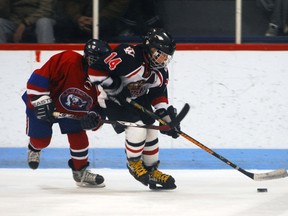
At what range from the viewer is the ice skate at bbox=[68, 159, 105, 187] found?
16.0ft

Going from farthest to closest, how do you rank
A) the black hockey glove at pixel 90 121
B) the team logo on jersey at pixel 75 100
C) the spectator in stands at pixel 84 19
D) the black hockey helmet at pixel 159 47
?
1. the spectator in stands at pixel 84 19
2. the team logo on jersey at pixel 75 100
3. the black hockey glove at pixel 90 121
4. the black hockey helmet at pixel 159 47

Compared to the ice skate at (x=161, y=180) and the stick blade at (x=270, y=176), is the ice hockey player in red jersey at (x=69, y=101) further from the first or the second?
the stick blade at (x=270, y=176)

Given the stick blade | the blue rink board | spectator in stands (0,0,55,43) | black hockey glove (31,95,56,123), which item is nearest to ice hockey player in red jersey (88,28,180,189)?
black hockey glove (31,95,56,123)

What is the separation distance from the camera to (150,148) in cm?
474

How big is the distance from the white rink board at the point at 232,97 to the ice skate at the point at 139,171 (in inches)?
47.3

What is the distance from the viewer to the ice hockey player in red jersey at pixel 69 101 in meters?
4.66

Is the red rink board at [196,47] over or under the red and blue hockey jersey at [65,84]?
A: over

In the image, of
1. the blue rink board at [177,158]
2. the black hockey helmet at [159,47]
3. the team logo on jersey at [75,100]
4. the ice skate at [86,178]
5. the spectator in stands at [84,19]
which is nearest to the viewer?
the black hockey helmet at [159,47]

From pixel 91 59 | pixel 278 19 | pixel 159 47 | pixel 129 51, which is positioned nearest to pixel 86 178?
pixel 91 59

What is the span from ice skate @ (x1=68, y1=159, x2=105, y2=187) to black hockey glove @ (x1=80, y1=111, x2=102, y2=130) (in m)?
0.36

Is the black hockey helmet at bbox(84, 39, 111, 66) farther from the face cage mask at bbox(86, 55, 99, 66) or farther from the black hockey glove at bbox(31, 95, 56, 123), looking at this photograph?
the black hockey glove at bbox(31, 95, 56, 123)

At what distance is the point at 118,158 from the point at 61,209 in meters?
1.73

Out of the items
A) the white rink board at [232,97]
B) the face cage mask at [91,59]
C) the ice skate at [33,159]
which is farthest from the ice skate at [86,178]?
the white rink board at [232,97]

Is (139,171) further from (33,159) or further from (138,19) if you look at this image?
(138,19)
